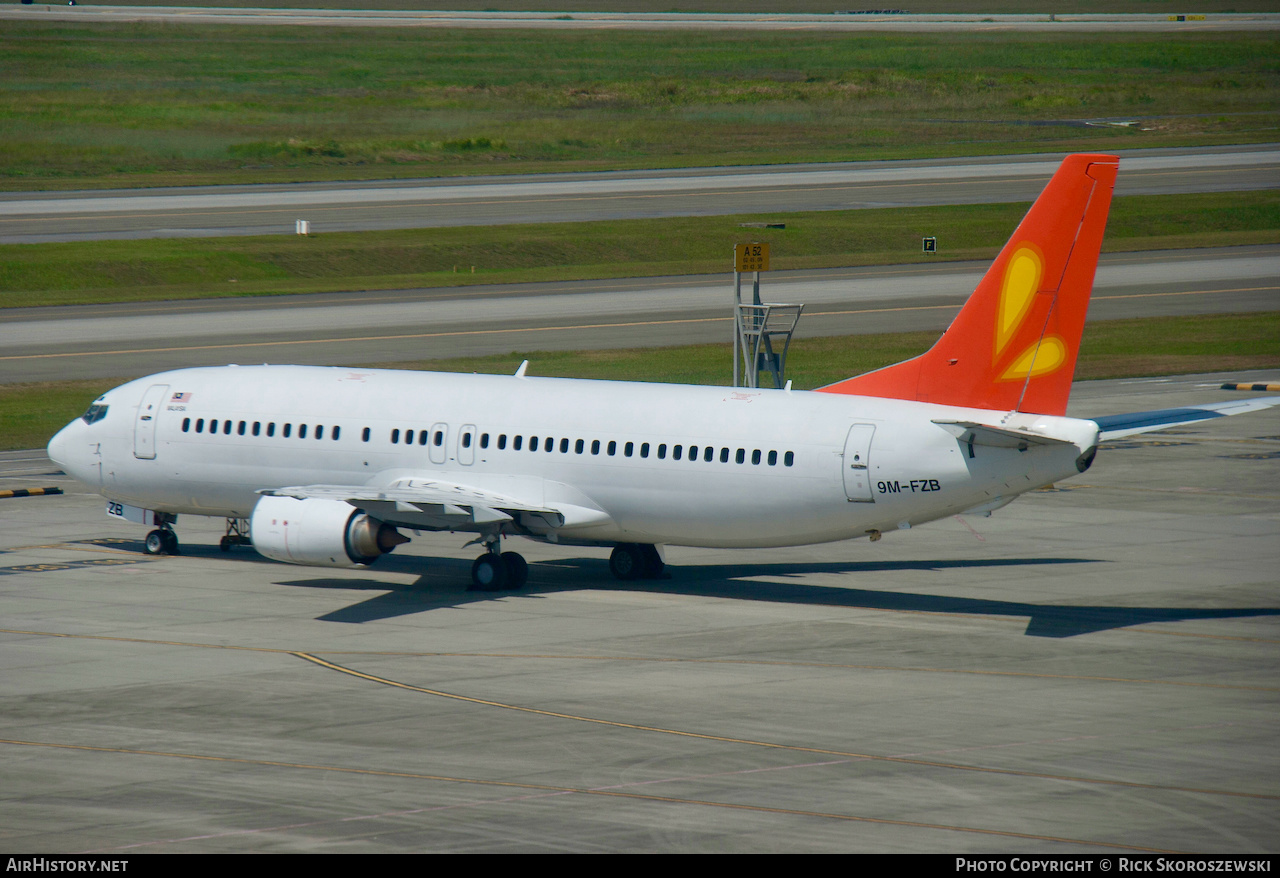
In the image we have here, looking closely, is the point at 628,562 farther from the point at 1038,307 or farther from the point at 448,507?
the point at 1038,307

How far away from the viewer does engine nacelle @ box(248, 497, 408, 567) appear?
34562 mm

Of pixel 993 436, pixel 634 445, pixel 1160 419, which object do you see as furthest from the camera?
pixel 634 445

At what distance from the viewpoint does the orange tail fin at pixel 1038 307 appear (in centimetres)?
3241

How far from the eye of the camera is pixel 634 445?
35656 mm

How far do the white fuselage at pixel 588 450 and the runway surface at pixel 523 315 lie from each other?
1119 inches

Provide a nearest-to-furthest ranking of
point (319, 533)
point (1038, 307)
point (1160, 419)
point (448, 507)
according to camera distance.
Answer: point (1038, 307) < point (1160, 419) < point (319, 533) < point (448, 507)

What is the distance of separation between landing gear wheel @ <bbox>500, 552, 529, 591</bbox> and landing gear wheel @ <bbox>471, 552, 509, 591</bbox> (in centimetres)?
8

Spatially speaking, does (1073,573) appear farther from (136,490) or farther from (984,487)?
(136,490)

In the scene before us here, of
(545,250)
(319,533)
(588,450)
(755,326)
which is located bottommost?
(319,533)

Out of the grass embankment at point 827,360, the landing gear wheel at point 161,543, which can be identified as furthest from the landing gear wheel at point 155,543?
the grass embankment at point 827,360

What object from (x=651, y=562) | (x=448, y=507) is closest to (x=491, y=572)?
(x=448, y=507)

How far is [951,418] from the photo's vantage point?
3288cm

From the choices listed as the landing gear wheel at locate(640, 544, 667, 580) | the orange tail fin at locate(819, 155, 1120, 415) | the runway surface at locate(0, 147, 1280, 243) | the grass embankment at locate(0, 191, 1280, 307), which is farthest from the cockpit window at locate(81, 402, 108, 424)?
the runway surface at locate(0, 147, 1280, 243)

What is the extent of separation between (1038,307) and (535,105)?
5418 inches
